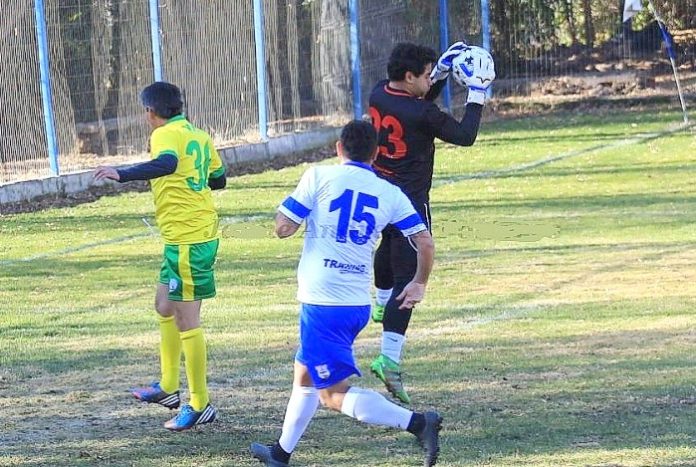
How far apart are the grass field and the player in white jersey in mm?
456

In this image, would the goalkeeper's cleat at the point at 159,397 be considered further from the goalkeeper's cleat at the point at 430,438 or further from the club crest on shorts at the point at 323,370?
the goalkeeper's cleat at the point at 430,438

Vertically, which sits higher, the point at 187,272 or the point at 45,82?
the point at 45,82

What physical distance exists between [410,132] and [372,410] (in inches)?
91.4

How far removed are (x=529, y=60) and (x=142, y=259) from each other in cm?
1675

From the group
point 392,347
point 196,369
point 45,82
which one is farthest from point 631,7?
point 196,369

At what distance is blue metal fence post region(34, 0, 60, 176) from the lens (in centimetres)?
1758

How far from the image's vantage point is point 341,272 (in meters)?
5.86

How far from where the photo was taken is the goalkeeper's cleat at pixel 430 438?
5.99m

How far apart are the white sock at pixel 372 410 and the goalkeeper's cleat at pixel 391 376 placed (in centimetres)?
137

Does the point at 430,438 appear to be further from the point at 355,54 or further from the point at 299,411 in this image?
the point at 355,54

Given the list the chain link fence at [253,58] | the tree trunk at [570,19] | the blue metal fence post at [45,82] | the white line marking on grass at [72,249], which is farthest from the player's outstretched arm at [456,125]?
the tree trunk at [570,19]

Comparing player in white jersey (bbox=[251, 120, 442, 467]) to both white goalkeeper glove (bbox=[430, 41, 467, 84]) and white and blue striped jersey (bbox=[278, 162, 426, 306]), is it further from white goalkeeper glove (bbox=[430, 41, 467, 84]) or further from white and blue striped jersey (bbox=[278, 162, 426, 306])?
white goalkeeper glove (bbox=[430, 41, 467, 84])

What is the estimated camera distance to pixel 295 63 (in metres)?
22.5

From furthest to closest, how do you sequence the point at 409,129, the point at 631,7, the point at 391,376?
the point at 631,7, the point at 409,129, the point at 391,376
